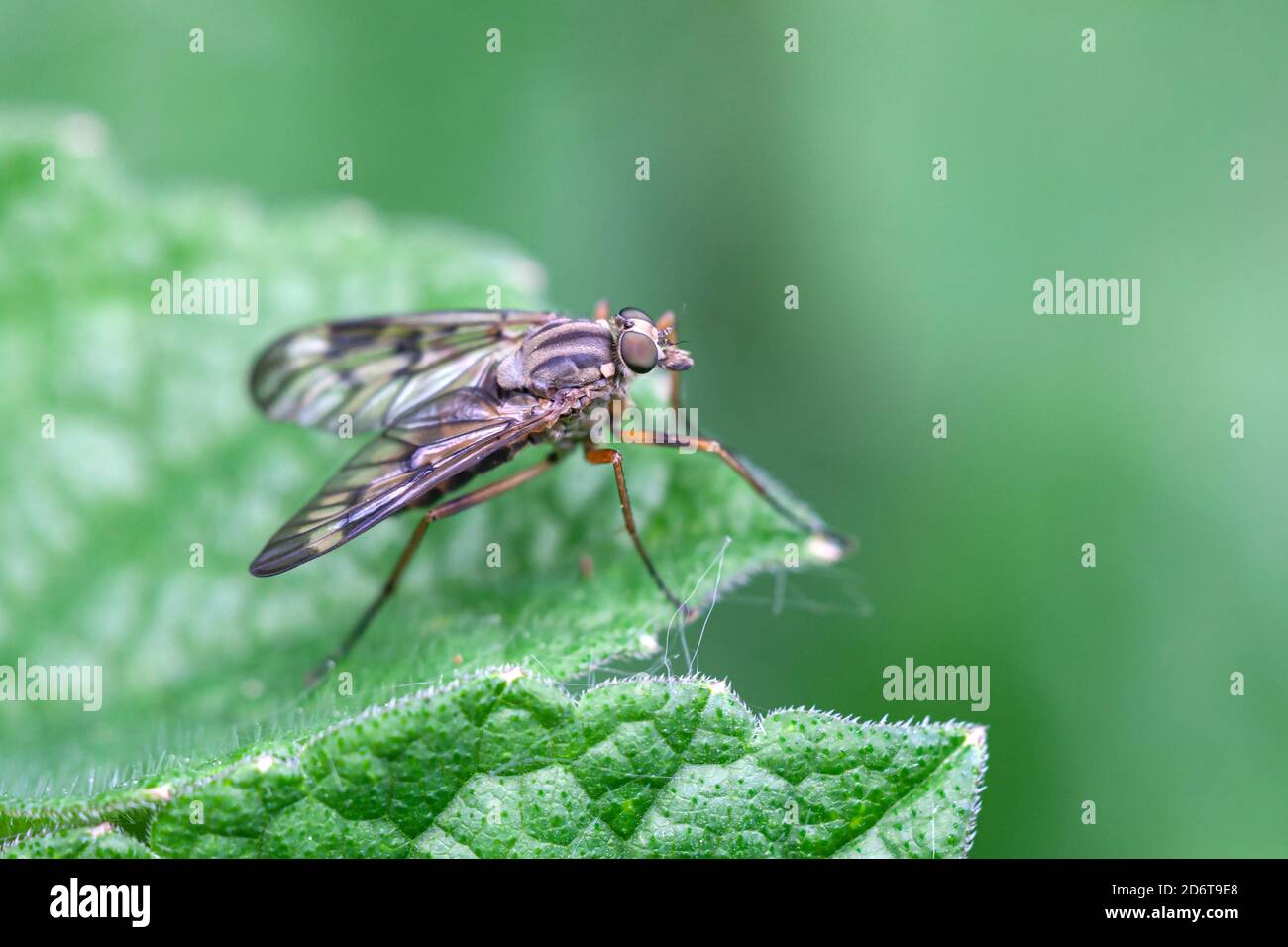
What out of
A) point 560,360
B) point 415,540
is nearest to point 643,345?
point 560,360

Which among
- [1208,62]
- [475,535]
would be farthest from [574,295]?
[1208,62]

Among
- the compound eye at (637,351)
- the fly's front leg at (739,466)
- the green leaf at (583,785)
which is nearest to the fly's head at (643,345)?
the compound eye at (637,351)

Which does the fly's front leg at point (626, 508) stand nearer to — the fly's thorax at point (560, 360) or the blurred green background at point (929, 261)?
the fly's thorax at point (560, 360)

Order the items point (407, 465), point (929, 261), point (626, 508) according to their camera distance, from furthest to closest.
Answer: point (929, 261), point (407, 465), point (626, 508)

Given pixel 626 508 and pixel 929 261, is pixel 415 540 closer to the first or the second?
pixel 626 508
